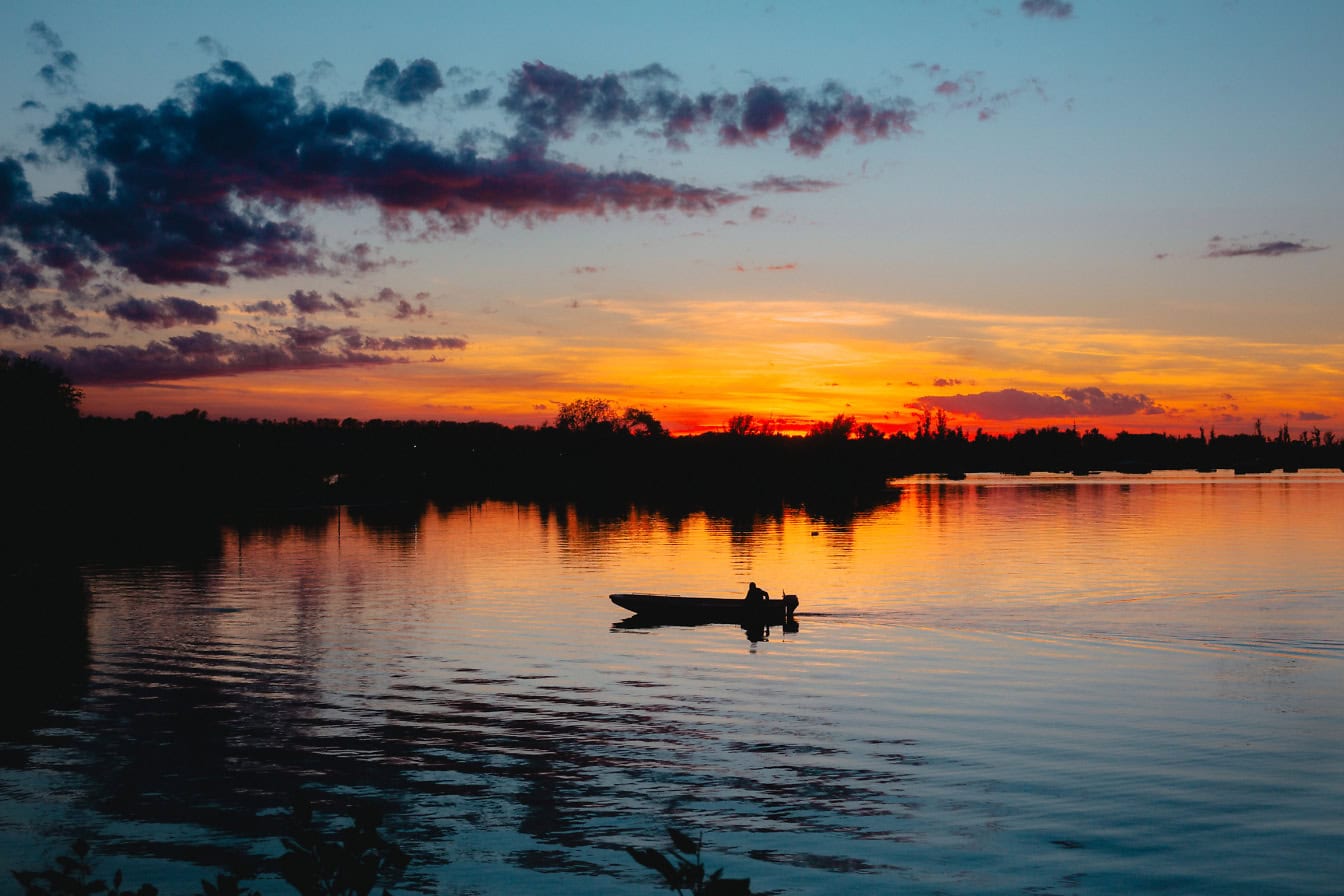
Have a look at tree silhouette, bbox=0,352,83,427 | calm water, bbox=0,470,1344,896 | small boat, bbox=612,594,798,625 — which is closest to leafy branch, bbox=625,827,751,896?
calm water, bbox=0,470,1344,896

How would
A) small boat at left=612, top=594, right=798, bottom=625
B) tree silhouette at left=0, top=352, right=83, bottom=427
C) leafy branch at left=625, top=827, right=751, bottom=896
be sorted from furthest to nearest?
tree silhouette at left=0, top=352, right=83, bottom=427 < small boat at left=612, top=594, right=798, bottom=625 < leafy branch at left=625, top=827, right=751, bottom=896

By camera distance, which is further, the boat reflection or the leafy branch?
the boat reflection

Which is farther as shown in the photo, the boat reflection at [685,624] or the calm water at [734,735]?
the boat reflection at [685,624]

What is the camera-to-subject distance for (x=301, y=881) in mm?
9094

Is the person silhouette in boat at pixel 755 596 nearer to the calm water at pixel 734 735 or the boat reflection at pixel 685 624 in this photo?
the boat reflection at pixel 685 624

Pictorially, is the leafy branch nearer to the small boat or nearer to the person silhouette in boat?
the person silhouette in boat

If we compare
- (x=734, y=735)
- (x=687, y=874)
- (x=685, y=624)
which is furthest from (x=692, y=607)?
(x=687, y=874)

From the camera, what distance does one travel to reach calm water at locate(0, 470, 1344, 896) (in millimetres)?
26375

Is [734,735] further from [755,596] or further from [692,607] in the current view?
[692,607]

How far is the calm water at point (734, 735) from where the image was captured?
2638 cm

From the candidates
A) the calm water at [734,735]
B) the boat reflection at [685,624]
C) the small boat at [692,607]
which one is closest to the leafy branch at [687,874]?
the calm water at [734,735]

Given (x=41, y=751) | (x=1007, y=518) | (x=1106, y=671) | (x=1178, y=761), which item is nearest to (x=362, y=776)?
(x=41, y=751)

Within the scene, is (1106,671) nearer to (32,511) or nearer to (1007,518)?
(32,511)

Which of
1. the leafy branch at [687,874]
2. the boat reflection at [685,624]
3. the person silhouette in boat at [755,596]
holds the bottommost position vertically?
the boat reflection at [685,624]
